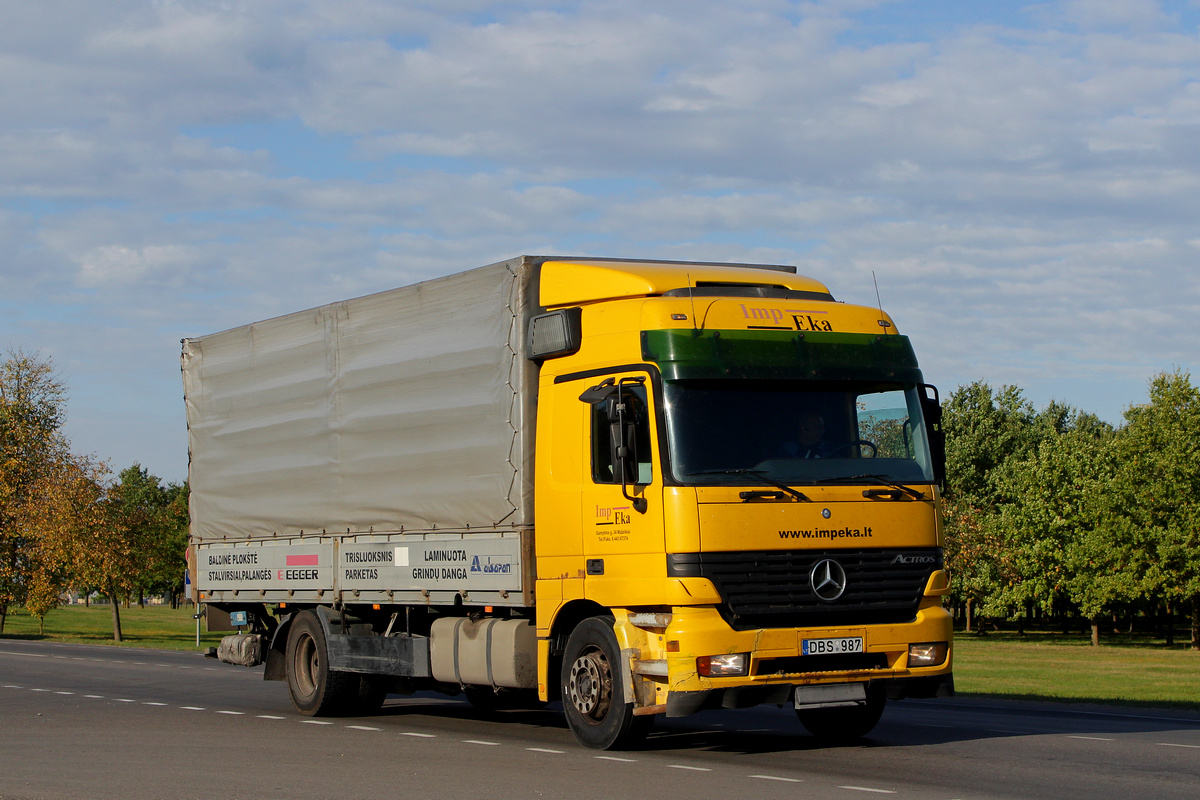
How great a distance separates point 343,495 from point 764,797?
7.21m

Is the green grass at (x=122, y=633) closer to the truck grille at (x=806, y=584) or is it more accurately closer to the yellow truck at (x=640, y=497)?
the yellow truck at (x=640, y=497)

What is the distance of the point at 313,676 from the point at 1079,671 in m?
25.2

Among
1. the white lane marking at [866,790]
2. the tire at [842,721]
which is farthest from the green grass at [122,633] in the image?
the white lane marking at [866,790]

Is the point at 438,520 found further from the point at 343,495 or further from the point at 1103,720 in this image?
the point at 1103,720

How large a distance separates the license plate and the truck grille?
13 cm

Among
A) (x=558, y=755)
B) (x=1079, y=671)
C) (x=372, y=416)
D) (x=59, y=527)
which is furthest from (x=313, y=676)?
(x=59, y=527)

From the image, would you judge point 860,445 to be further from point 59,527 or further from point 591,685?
point 59,527

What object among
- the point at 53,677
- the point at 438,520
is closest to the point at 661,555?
the point at 438,520

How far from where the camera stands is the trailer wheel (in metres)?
15.6

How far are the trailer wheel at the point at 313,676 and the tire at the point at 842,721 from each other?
5353 millimetres

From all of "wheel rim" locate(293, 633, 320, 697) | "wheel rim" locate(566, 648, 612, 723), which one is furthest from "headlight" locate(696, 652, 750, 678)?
"wheel rim" locate(293, 633, 320, 697)

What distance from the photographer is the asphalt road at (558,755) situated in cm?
994

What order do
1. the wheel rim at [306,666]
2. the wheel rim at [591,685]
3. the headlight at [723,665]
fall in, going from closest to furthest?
the headlight at [723,665], the wheel rim at [591,685], the wheel rim at [306,666]

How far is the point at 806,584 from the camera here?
36.3 feet
